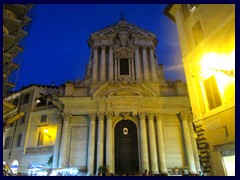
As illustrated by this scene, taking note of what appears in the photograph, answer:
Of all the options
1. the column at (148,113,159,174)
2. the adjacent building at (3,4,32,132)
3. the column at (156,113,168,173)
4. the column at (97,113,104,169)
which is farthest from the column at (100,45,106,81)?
the adjacent building at (3,4,32,132)

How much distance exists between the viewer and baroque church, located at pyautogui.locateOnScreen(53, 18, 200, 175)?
18.3m

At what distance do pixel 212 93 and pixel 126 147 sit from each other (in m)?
11.7

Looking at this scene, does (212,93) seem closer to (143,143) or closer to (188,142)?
(143,143)

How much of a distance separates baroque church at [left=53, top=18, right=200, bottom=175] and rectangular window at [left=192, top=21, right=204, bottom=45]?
938cm

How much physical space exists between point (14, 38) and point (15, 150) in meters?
14.4

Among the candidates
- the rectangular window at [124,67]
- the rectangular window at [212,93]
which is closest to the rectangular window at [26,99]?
the rectangular window at [124,67]

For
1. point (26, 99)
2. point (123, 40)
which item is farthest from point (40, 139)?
point (123, 40)

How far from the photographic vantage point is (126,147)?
1955 centimetres

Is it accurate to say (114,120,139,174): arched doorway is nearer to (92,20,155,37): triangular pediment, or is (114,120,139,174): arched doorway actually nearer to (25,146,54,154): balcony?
(25,146,54,154): balcony

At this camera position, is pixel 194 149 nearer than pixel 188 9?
No

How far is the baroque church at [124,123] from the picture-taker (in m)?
18.3

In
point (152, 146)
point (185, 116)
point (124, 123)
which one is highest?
point (185, 116)

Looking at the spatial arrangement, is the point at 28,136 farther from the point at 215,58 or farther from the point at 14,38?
the point at 215,58

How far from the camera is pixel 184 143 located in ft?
62.8
